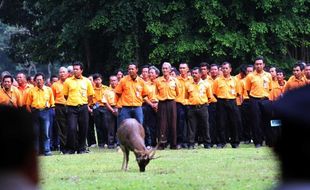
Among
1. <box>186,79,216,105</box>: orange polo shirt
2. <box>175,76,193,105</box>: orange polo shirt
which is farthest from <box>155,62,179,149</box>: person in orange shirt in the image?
<box>186,79,216,105</box>: orange polo shirt

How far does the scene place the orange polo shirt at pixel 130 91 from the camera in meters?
19.3

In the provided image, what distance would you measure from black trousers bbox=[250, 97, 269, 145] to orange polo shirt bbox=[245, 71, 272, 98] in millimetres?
142

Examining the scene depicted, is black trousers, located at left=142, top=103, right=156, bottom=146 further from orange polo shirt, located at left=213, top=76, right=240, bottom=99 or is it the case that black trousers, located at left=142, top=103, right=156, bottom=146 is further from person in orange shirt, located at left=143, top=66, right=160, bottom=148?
orange polo shirt, located at left=213, top=76, right=240, bottom=99

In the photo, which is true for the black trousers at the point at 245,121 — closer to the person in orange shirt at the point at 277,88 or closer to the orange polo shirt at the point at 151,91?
the person in orange shirt at the point at 277,88

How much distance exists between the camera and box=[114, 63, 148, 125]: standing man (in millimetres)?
19281

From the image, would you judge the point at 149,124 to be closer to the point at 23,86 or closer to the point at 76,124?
the point at 76,124

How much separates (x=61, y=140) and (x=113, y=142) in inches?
105

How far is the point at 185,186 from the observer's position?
1094cm

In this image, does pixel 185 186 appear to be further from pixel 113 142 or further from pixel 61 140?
pixel 113 142

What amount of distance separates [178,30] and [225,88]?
12.8 metres

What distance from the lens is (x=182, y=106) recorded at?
69.8ft

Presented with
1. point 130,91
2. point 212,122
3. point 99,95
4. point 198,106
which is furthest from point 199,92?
point 99,95

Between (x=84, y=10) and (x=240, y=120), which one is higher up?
(x=84, y=10)

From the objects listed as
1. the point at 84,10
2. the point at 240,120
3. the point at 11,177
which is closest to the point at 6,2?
the point at 84,10
